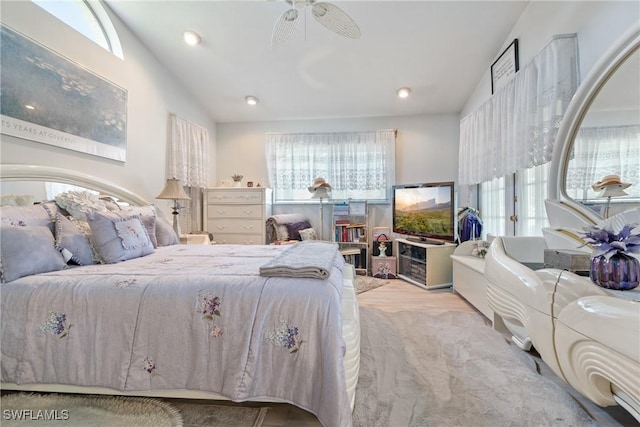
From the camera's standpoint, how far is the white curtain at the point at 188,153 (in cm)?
332

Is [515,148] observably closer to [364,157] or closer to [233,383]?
[364,157]

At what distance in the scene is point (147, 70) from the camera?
297cm

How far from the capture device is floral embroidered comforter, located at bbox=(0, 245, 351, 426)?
3.79 feet

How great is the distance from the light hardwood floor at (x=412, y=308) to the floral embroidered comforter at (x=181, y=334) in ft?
0.72

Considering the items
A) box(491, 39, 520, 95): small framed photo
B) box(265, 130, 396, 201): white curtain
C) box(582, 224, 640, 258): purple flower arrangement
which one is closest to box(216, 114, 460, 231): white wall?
box(265, 130, 396, 201): white curtain

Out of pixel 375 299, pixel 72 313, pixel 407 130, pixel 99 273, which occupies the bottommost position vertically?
pixel 375 299

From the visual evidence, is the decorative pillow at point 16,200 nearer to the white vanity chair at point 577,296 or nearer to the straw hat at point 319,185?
the straw hat at point 319,185

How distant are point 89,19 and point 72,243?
7.02 feet

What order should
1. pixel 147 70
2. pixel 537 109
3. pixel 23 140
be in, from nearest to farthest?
pixel 23 140
pixel 537 109
pixel 147 70

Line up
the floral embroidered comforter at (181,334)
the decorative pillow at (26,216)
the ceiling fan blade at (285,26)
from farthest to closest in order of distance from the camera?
the ceiling fan blade at (285,26) < the decorative pillow at (26,216) < the floral embroidered comforter at (181,334)

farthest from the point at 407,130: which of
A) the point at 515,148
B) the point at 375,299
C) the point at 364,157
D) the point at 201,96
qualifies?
the point at 201,96

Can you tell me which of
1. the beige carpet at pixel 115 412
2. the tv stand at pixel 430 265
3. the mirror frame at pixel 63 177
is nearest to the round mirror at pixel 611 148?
the tv stand at pixel 430 265

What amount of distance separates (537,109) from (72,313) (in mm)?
3167

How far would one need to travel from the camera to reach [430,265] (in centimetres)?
330
